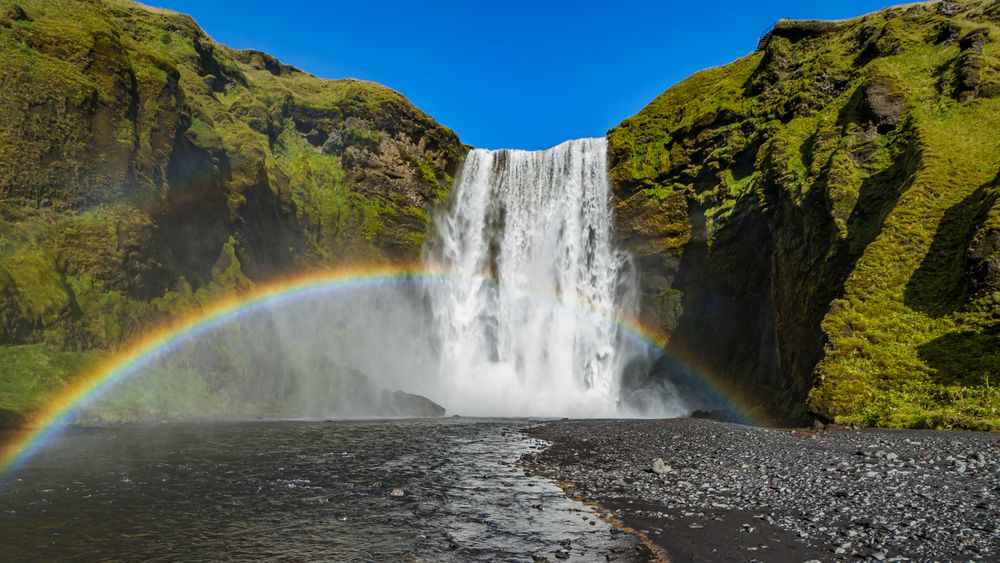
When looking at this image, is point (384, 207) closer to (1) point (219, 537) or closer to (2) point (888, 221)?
(2) point (888, 221)

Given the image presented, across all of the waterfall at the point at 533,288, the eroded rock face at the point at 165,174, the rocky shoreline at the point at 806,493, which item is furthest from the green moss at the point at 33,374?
the waterfall at the point at 533,288

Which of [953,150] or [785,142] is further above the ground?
[785,142]

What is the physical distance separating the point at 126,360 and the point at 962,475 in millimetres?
41390

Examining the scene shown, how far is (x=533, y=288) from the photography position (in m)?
55.4

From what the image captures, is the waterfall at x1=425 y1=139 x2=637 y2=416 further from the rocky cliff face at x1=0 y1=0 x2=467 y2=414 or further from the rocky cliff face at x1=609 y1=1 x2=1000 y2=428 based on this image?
the rocky cliff face at x1=0 y1=0 x2=467 y2=414

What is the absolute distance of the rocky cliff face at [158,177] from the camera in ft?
106

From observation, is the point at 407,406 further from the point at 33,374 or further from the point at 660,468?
the point at 660,468

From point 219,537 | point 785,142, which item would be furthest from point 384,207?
point 219,537

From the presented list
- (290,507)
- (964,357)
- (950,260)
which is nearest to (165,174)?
(290,507)

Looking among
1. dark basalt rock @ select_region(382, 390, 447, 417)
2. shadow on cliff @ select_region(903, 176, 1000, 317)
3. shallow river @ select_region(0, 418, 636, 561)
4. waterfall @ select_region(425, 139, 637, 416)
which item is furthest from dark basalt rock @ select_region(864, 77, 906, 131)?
dark basalt rock @ select_region(382, 390, 447, 417)

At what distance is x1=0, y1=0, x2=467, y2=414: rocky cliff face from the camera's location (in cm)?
3244

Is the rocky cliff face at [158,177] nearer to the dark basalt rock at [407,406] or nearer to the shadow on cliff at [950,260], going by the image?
the dark basalt rock at [407,406]

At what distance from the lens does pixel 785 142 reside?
3816 cm

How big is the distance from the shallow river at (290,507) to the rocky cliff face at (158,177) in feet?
55.6
